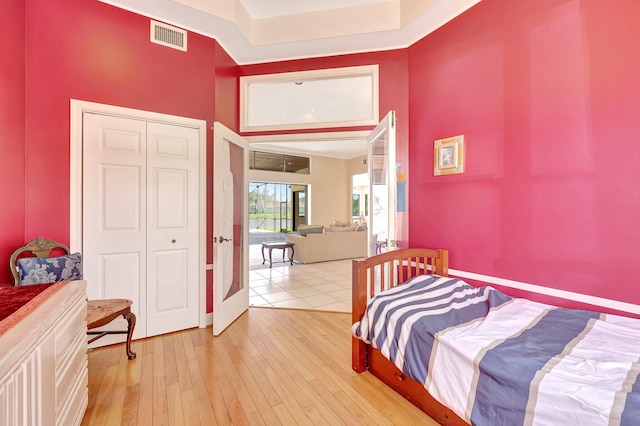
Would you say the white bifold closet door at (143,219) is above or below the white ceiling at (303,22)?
below

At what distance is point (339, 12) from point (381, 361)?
11.0ft

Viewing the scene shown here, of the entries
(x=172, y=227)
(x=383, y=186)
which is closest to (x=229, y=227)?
(x=172, y=227)

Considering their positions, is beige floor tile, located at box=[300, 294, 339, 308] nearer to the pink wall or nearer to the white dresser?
the pink wall

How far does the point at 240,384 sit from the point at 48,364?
117 centimetres

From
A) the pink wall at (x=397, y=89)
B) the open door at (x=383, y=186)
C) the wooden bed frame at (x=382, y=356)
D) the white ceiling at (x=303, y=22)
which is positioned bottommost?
the wooden bed frame at (x=382, y=356)

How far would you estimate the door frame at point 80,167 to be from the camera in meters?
2.31

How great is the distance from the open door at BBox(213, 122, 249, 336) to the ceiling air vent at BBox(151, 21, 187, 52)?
94cm

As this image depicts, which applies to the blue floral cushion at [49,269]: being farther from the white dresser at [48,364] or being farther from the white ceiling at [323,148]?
the white ceiling at [323,148]

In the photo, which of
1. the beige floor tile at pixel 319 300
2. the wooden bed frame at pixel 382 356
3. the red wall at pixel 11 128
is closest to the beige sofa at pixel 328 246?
the beige floor tile at pixel 319 300

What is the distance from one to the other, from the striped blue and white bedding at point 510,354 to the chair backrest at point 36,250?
97.3 inches

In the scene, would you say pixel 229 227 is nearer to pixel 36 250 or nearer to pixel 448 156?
pixel 36 250

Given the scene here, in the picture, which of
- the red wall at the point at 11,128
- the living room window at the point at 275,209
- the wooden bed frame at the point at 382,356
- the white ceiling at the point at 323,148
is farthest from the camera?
the living room window at the point at 275,209

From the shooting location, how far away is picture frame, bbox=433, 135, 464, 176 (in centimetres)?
247

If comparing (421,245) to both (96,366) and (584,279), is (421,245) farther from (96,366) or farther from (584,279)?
(96,366)
